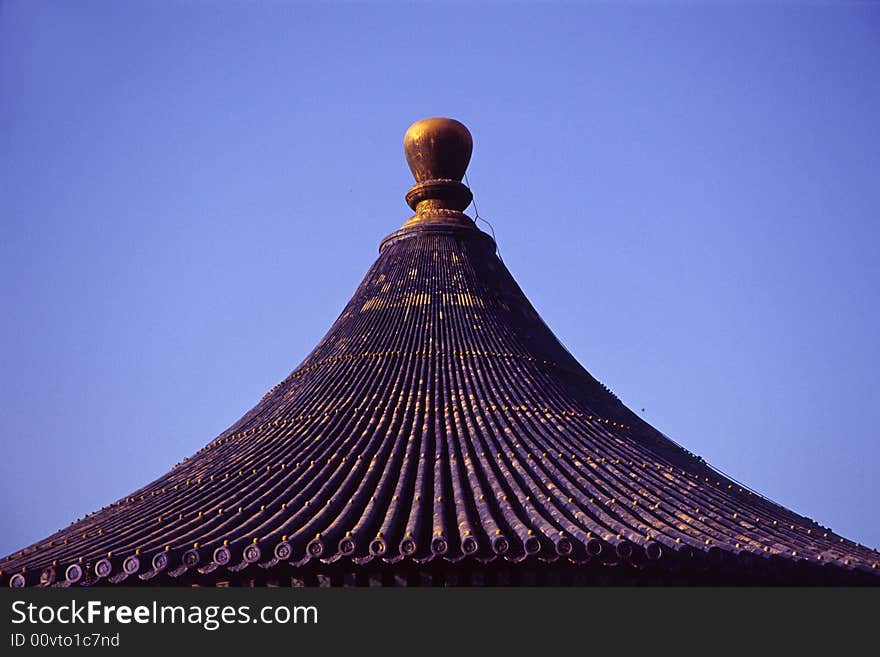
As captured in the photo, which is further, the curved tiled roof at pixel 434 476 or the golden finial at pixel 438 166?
the golden finial at pixel 438 166

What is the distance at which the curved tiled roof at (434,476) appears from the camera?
25.1 ft

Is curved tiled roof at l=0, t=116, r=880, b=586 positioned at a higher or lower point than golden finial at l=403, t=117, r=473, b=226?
lower

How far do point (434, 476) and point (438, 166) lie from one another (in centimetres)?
740

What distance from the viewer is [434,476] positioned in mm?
9539

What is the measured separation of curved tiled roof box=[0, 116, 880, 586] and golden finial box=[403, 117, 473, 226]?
2.34ft

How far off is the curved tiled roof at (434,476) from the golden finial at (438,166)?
0.71 meters

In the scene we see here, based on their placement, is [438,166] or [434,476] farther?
[438,166]

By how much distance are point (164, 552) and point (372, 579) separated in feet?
5.44

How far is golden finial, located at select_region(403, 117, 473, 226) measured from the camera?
1544cm

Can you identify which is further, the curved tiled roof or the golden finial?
the golden finial

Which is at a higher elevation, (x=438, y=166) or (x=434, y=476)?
(x=438, y=166)

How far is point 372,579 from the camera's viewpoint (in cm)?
766

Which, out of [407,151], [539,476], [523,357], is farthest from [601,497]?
[407,151]
